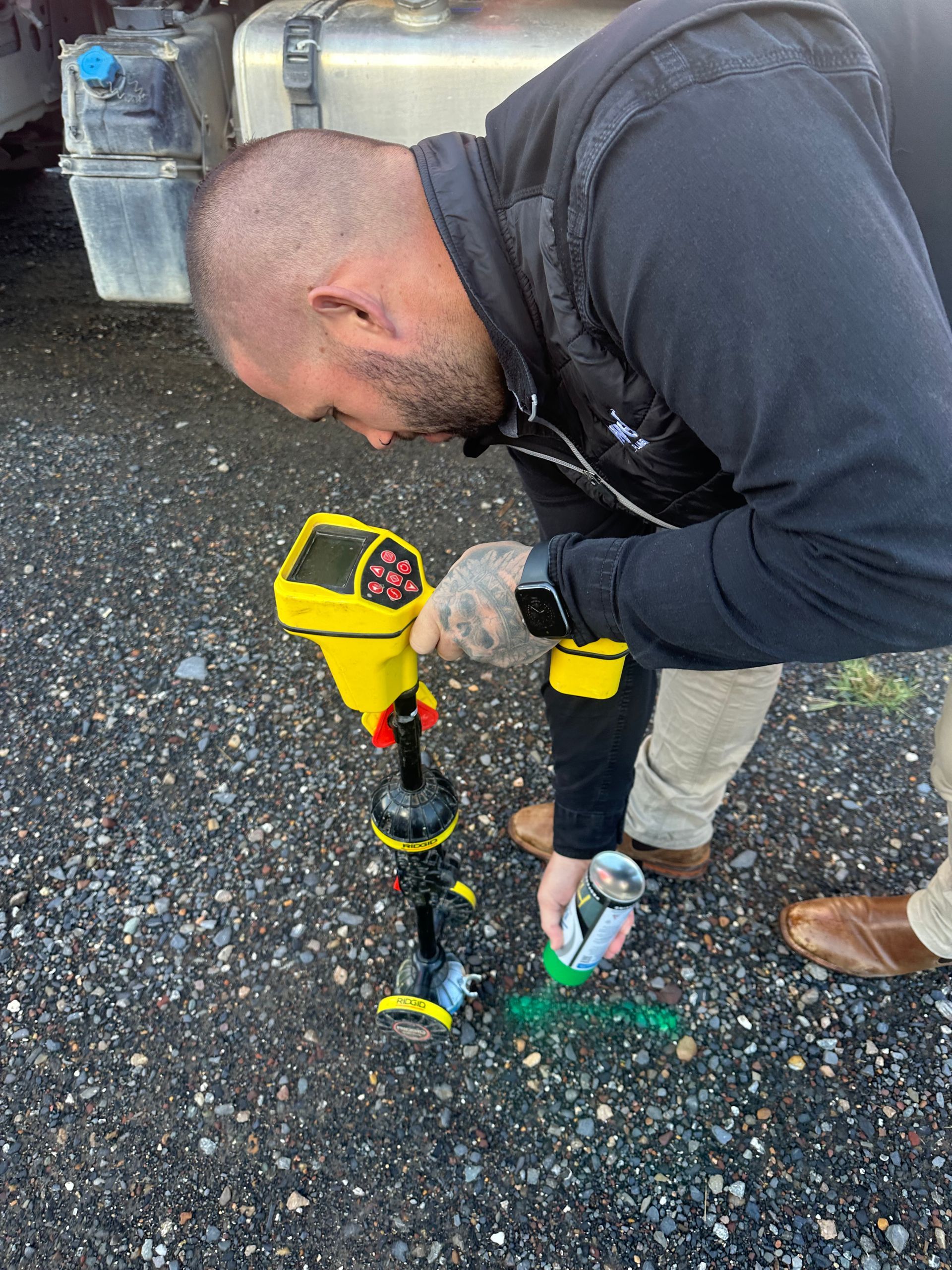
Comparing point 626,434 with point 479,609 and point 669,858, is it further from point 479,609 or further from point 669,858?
point 669,858

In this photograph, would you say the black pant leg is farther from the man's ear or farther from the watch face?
the man's ear

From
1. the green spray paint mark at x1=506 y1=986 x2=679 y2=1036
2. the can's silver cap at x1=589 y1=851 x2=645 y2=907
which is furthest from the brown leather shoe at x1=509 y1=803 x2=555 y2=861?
the can's silver cap at x1=589 y1=851 x2=645 y2=907

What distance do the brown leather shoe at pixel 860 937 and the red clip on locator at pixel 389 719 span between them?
1174 millimetres

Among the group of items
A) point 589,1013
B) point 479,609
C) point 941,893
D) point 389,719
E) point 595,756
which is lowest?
point 589,1013

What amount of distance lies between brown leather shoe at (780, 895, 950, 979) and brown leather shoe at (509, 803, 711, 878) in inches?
9.6

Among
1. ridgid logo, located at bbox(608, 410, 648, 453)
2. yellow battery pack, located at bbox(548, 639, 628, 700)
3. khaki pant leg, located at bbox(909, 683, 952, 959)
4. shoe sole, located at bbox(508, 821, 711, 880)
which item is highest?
ridgid logo, located at bbox(608, 410, 648, 453)

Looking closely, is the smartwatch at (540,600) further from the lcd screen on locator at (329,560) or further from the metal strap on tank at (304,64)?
the metal strap on tank at (304,64)

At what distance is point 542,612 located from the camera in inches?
47.0

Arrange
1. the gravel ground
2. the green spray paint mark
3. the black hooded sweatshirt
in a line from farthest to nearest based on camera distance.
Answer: the green spray paint mark → the gravel ground → the black hooded sweatshirt

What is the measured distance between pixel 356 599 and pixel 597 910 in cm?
79

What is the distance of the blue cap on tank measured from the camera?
249cm

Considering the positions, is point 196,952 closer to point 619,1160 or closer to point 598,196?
point 619,1160

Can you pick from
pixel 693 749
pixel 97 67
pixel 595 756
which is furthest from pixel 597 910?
pixel 97 67

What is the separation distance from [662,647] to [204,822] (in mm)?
1586
